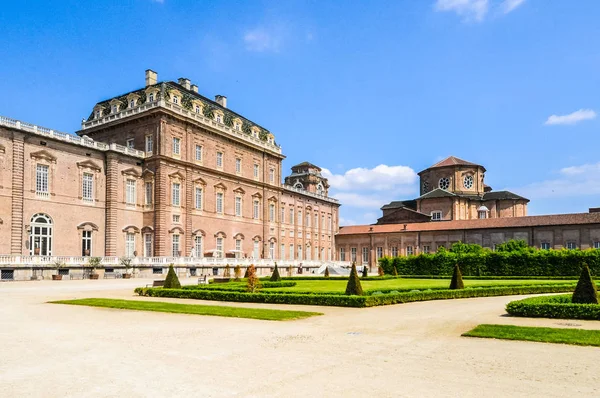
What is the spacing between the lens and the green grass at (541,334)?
33.7 ft

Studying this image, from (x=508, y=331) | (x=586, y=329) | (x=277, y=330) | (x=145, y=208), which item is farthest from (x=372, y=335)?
(x=145, y=208)

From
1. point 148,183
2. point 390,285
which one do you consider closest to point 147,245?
point 148,183

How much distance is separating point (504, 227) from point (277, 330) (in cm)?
5078

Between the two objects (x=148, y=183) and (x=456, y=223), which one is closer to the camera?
(x=148, y=183)

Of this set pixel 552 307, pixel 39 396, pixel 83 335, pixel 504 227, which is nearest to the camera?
pixel 39 396

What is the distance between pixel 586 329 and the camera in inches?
471

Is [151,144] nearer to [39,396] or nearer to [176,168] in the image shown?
[176,168]

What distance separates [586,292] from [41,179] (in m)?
36.3

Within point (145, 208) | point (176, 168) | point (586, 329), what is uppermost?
point (176, 168)

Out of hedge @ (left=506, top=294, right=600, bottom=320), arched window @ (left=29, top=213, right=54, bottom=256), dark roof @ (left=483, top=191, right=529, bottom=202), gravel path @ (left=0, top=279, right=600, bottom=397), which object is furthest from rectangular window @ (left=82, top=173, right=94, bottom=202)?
dark roof @ (left=483, top=191, right=529, bottom=202)

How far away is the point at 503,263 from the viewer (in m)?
41.4

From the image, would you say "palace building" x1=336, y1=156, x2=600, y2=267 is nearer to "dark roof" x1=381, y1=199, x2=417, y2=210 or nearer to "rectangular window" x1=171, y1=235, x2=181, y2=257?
"dark roof" x1=381, y1=199, x2=417, y2=210

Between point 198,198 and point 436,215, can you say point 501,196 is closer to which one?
point 436,215

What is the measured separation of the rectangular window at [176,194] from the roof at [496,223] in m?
30.4
